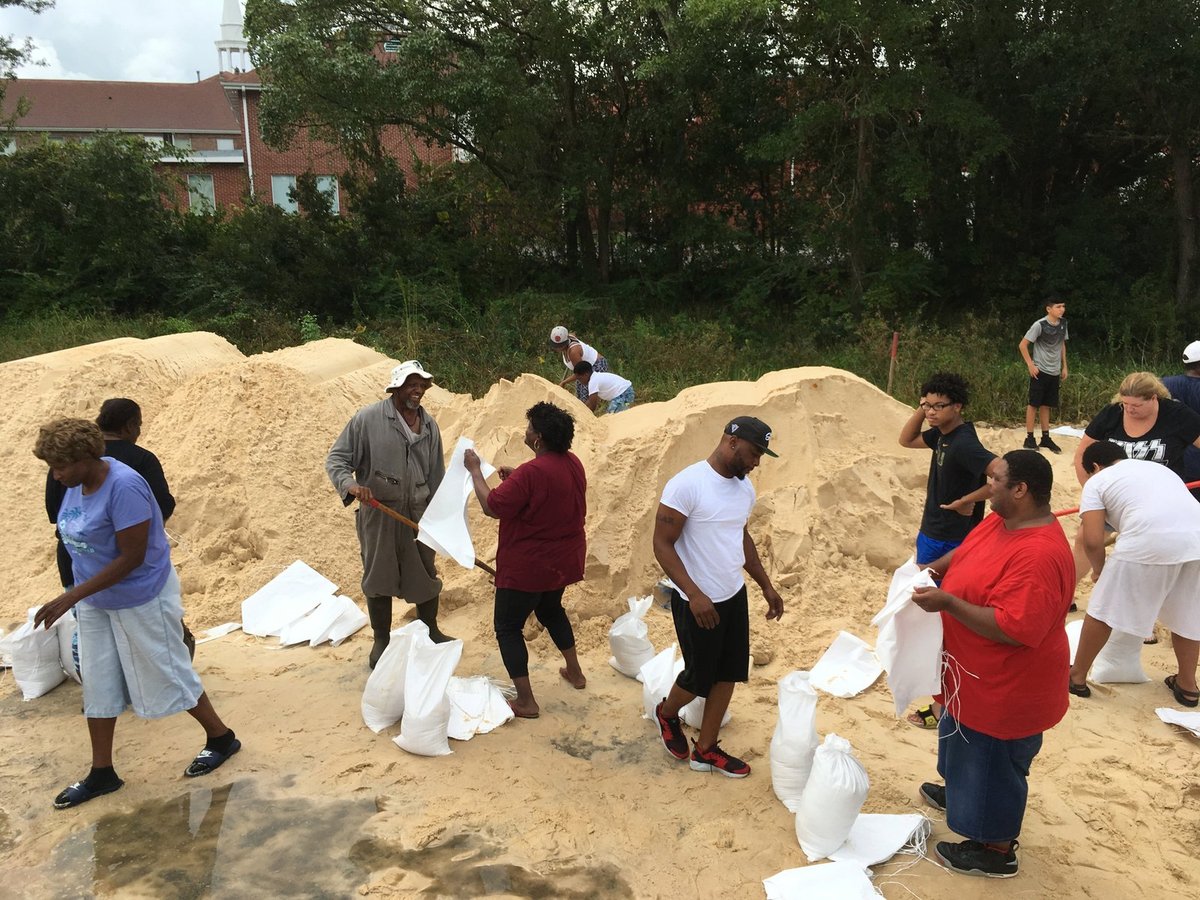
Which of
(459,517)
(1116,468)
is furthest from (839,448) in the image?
(459,517)

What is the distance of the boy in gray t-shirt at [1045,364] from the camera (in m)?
8.32

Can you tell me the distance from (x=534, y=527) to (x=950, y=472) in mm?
2092

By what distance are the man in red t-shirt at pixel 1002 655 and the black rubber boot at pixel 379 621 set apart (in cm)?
295

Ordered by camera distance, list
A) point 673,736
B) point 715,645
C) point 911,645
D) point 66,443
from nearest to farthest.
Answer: point 911,645, point 66,443, point 715,645, point 673,736

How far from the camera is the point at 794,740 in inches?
141

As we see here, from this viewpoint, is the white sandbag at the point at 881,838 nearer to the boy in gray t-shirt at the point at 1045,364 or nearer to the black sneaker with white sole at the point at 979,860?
the black sneaker with white sole at the point at 979,860

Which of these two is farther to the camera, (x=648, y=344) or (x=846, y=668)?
(x=648, y=344)

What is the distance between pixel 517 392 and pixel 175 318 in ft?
35.6

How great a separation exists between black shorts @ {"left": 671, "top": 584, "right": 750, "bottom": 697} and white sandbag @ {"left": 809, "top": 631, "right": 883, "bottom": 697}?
1.15 m

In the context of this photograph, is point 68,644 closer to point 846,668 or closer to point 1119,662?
point 846,668

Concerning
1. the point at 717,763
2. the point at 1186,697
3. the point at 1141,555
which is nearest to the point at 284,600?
the point at 717,763

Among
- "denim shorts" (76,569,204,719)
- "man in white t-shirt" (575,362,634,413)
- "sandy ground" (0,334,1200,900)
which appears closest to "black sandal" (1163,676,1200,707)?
"sandy ground" (0,334,1200,900)

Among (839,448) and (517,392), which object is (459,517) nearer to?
(517,392)

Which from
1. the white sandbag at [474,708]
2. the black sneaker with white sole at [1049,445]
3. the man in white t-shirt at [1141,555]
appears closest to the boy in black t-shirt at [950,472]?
the man in white t-shirt at [1141,555]
